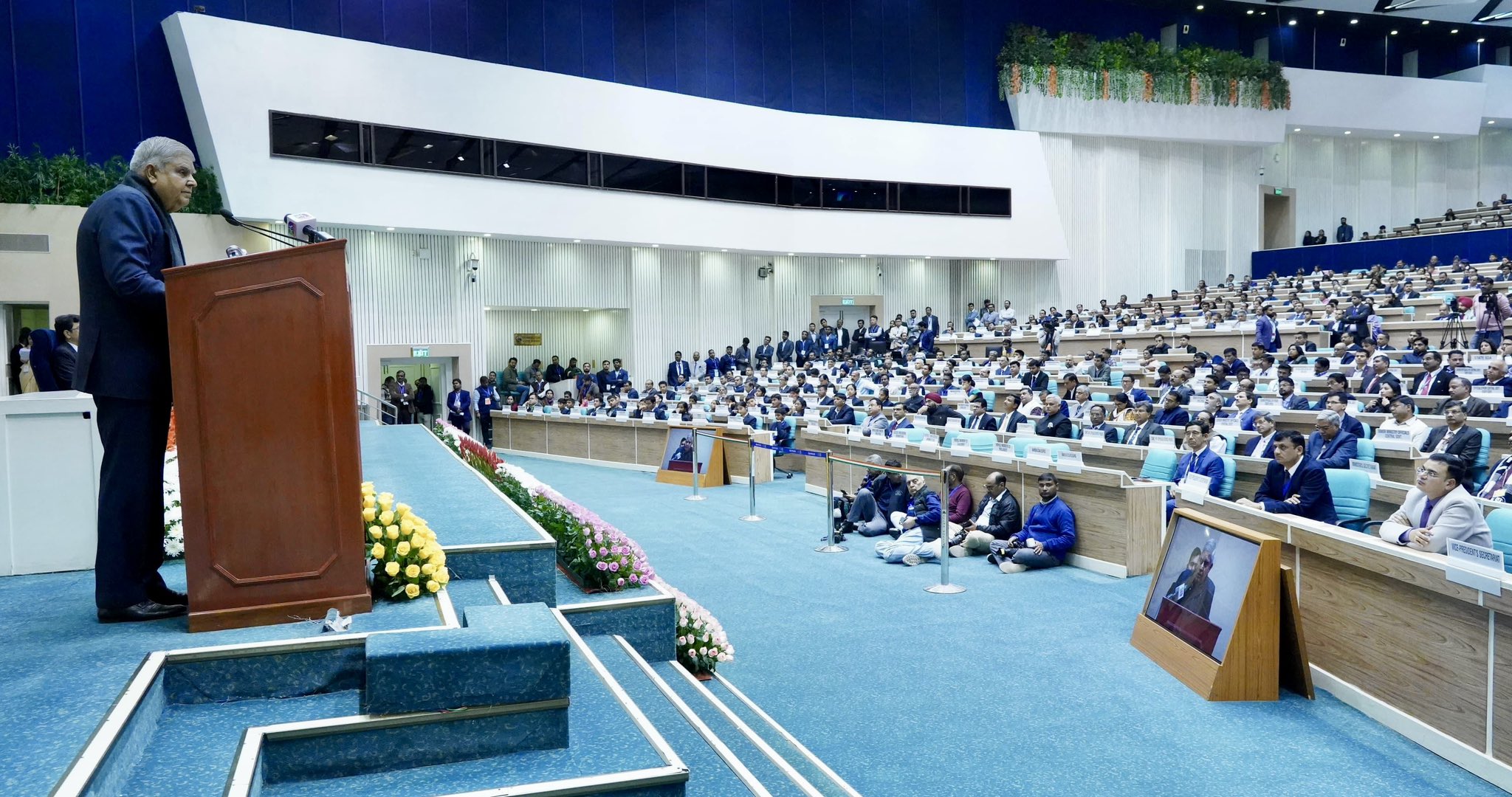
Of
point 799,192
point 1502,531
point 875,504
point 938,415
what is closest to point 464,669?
point 1502,531

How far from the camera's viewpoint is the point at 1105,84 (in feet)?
78.3

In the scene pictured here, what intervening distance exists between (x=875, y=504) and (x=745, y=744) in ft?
18.7

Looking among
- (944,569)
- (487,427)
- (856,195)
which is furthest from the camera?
(856,195)

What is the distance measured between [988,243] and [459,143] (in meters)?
12.8

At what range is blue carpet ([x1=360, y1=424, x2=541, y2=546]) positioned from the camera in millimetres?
4016

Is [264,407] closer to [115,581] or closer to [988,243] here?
[115,581]

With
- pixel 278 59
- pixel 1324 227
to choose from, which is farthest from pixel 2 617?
pixel 1324 227

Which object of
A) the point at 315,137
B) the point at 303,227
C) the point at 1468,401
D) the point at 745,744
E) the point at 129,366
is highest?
the point at 315,137

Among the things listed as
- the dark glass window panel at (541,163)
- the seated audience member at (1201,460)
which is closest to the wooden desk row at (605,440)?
the dark glass window panel at (541,163)

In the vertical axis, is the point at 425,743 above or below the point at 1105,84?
below

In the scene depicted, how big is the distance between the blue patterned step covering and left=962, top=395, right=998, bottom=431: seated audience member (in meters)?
9.24

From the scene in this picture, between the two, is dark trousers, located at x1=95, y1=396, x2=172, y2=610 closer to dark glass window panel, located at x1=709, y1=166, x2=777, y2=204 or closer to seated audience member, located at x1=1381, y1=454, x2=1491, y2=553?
seated audience member, located at x1=1381, y1=454, x2=1491, y2=553

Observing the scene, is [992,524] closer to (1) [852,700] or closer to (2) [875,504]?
(2) [875,504]

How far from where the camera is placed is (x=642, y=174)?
62.7 feet
